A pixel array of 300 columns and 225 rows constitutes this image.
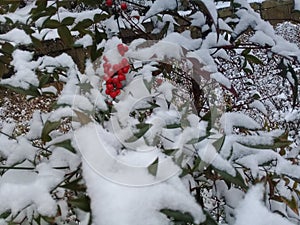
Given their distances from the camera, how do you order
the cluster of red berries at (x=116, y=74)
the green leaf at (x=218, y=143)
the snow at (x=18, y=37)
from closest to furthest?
the green leaf at (x=218, y=143)
the cluster of red berries at (x=116, y=74)
the snow at (x=18, y=37)

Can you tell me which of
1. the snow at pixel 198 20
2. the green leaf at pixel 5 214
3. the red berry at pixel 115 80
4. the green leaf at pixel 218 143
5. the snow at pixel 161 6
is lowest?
the green leaf at pixel 5 214

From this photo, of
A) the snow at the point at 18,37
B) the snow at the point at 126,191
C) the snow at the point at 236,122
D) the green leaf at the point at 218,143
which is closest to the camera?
the snow at the point at 126,191

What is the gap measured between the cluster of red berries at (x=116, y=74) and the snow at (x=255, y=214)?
0.40 metres

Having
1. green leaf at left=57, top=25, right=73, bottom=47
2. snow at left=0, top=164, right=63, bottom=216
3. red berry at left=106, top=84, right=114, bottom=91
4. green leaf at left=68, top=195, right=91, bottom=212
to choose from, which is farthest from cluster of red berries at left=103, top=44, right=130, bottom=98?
green leaf at left=68, top=195, right=91, bottom=212

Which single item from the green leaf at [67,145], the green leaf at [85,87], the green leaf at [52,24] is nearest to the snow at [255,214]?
the green leaf at [67,145]

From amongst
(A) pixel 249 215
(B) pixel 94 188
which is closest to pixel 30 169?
(B) pixel 94 188

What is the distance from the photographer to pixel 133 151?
0.75 meters

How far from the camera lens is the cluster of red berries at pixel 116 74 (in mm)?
937

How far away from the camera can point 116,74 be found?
0.95 metres

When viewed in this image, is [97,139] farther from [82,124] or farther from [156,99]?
[156,99]

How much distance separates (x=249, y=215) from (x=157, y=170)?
0.15 metres

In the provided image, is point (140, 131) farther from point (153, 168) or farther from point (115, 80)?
point (115, 80)

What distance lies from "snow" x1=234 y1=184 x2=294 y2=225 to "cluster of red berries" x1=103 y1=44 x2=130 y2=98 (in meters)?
0.40

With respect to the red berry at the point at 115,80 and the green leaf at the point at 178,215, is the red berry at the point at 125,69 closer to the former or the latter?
the red berry at the point at 115,80
